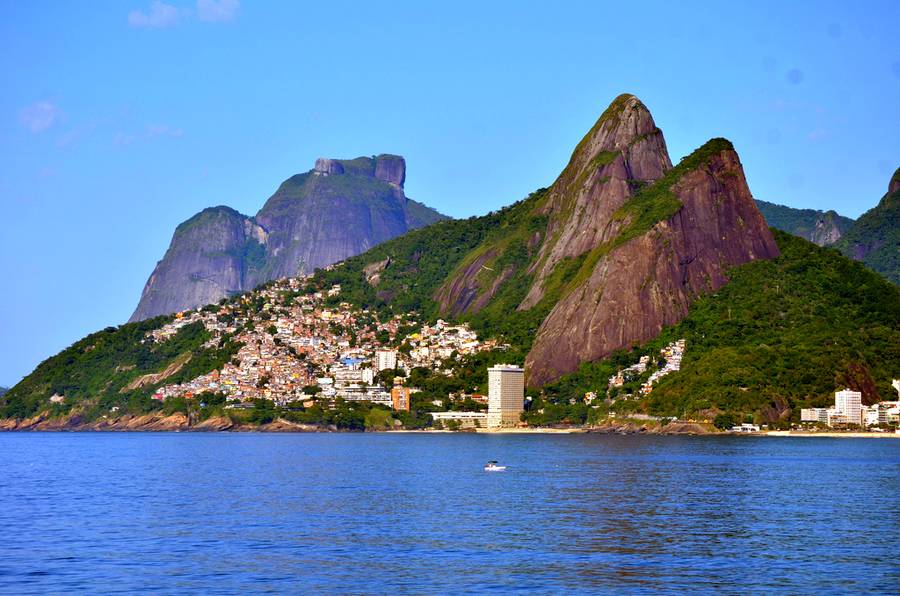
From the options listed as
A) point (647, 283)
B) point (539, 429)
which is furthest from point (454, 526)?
point (647, 283)

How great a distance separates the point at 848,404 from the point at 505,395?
A: 4845 cm

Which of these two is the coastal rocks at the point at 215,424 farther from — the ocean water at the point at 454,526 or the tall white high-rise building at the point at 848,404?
the ocean water at the point at 454,526

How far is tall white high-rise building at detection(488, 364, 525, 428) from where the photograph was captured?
174 m

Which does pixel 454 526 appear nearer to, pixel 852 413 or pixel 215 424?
pixel 852 413

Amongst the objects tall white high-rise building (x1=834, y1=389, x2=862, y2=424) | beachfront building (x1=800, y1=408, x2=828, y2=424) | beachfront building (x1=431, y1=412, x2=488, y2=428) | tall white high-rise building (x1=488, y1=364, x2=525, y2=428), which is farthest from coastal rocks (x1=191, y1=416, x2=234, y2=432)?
tall white high-rise building (x1=834, y1=389, x2=862, y2=424)

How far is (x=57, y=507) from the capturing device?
6150cm

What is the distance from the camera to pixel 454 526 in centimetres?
5253

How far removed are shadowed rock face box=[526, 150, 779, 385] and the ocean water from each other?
84.4 meters

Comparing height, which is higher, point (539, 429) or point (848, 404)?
point (848, 404)

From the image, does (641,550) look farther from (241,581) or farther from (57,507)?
(57,507)

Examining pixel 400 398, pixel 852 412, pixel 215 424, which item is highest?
pixel 400 398

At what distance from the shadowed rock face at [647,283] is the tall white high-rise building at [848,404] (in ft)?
123

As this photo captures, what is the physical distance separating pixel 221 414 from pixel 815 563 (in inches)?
6199

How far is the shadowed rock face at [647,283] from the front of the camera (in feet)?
602
